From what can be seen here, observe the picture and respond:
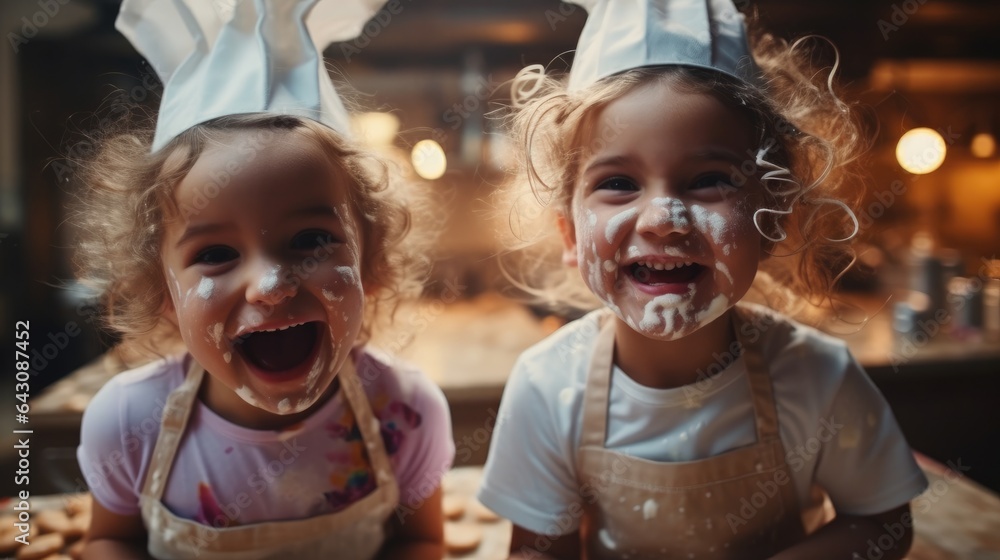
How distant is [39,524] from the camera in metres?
0.91

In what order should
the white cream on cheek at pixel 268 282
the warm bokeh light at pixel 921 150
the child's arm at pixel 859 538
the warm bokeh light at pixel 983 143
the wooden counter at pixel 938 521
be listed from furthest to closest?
the warm bokeh light at pixel 983 143 < the warm bokeh light at pixel 921 150 < the wooden counter at pixel 938 521 < the child's arm at pixel 859 538 < the white cream on cheek at pixel 268 282

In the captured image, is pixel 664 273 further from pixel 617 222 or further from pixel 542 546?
pixel 542 546

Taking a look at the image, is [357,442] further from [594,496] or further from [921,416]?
[921,416]

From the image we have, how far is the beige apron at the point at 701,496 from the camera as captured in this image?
29.5 inches

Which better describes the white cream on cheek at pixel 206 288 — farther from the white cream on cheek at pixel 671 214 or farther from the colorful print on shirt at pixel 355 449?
the white cream on cheek at pixel 671 214

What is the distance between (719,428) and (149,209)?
25.9 inches

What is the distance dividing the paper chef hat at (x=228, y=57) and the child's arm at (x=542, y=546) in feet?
1.66

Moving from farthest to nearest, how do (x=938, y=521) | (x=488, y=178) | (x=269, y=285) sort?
1. (x=488, y=178)
2. (x=938, y=521)
3. (x=269, y=285)

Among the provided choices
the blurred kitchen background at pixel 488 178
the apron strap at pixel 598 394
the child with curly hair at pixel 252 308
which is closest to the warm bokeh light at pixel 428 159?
the blurred kitchen background at pixel 488 178

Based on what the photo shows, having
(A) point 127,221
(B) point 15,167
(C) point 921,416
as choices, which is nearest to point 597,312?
(A) point 127,221

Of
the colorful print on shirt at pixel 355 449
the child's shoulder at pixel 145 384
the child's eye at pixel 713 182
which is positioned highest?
the child's eye at pixel 713 182

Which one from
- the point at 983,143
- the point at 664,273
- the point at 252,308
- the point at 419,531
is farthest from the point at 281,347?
the point at 983,143

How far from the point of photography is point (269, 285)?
625 mm

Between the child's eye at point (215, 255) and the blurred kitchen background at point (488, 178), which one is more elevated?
the child's eye at point (215, 255)
